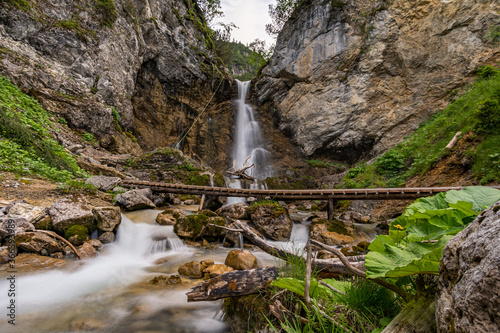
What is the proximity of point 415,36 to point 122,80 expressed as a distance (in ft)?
67.9

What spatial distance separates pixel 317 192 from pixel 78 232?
292 inches

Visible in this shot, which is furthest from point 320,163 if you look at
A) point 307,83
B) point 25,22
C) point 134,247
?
point 25,22

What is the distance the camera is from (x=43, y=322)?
9.68ft

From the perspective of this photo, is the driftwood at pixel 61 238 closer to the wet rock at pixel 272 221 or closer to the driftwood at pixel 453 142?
the wet rock at pixel 272 221

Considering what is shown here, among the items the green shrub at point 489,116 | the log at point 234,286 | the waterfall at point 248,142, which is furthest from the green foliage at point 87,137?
the green shrub at point 489,116

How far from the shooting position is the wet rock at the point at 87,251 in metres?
4.71

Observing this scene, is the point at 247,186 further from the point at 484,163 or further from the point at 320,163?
the point at 484,163

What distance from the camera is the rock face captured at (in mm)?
681

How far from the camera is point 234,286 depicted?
2.26 meters

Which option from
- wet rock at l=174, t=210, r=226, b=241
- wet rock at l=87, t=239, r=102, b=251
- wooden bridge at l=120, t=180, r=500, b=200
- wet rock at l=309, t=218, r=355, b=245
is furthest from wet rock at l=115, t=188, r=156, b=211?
wet rock at l=309, t=218, r=355, b=245

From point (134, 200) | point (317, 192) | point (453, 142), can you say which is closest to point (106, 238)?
point (134, 200)

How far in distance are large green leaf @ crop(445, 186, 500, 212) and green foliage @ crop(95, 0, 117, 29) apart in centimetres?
1988

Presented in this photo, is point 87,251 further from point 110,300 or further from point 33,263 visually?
point 110,300

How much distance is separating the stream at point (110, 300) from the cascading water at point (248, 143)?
1415 cm
